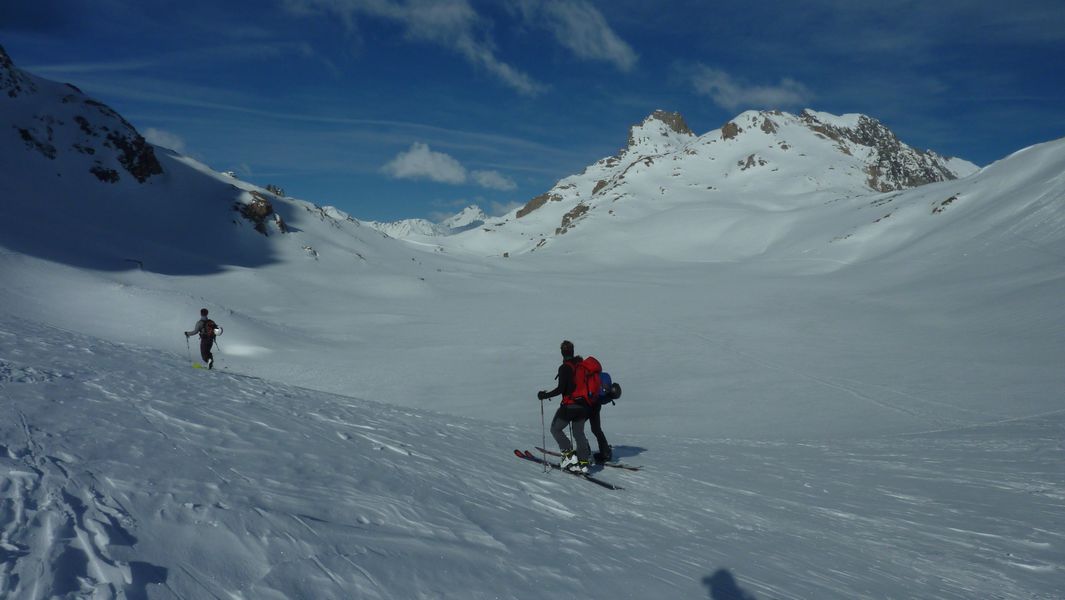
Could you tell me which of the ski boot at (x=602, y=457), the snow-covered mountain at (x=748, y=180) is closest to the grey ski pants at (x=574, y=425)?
the ski boot at (x=602, y=457)

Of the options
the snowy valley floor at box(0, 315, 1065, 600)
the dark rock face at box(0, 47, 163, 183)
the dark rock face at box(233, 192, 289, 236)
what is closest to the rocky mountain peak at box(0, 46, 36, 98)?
the dark rock face at box(0, 47, 163, 183)

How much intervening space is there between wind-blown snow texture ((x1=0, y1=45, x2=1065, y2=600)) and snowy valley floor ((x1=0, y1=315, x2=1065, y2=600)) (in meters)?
0.04

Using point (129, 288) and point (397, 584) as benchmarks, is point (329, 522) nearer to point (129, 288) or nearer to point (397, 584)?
point (397, 584)

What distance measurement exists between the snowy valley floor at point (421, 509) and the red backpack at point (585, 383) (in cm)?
123

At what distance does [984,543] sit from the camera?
6836 mm

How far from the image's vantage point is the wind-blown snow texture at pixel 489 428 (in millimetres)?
4387

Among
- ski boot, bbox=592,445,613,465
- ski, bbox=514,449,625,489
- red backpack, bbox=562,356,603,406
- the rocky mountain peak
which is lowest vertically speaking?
ski, bbox=514,449,625,489

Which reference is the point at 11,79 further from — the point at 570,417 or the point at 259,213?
the point at 570,417

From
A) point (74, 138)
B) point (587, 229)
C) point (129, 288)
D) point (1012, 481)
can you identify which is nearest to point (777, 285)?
point (1012, 481)

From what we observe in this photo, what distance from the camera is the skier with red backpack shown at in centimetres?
895

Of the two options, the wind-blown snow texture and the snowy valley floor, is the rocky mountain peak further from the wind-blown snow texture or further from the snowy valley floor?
the snowy valley floor

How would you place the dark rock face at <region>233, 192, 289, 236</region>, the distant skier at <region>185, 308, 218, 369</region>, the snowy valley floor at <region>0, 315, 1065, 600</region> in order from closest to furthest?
the snowy valley floor at <region>0, 315, 1065, 600</region>
the distant skier at <region>185, 308, 218, 369</region>
the dark rock face at <region>233, 192, 289, 236</region>

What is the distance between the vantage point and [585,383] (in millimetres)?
8984

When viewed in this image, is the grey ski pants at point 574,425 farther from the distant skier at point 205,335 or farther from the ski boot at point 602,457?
the distant skier at point 205,335
